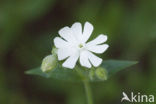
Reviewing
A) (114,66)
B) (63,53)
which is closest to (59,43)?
(63,53)

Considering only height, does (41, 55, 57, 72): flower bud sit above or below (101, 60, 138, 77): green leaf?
below

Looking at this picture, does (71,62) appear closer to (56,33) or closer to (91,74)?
(91,74)

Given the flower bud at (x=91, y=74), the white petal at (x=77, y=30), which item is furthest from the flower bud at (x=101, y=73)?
the white petal at (x=77, y=30)

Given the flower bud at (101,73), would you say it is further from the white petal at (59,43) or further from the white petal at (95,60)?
the white petal at (59,43)

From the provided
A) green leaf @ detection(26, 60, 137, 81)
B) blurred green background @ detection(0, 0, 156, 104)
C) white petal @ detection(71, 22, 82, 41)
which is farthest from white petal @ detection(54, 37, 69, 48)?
blurred green background @ detection(0, 0, 156, 104)

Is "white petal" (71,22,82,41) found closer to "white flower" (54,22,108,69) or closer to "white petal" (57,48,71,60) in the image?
"white flower" (54,22,108,69)

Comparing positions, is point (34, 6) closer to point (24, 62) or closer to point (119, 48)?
point (24, 62)
